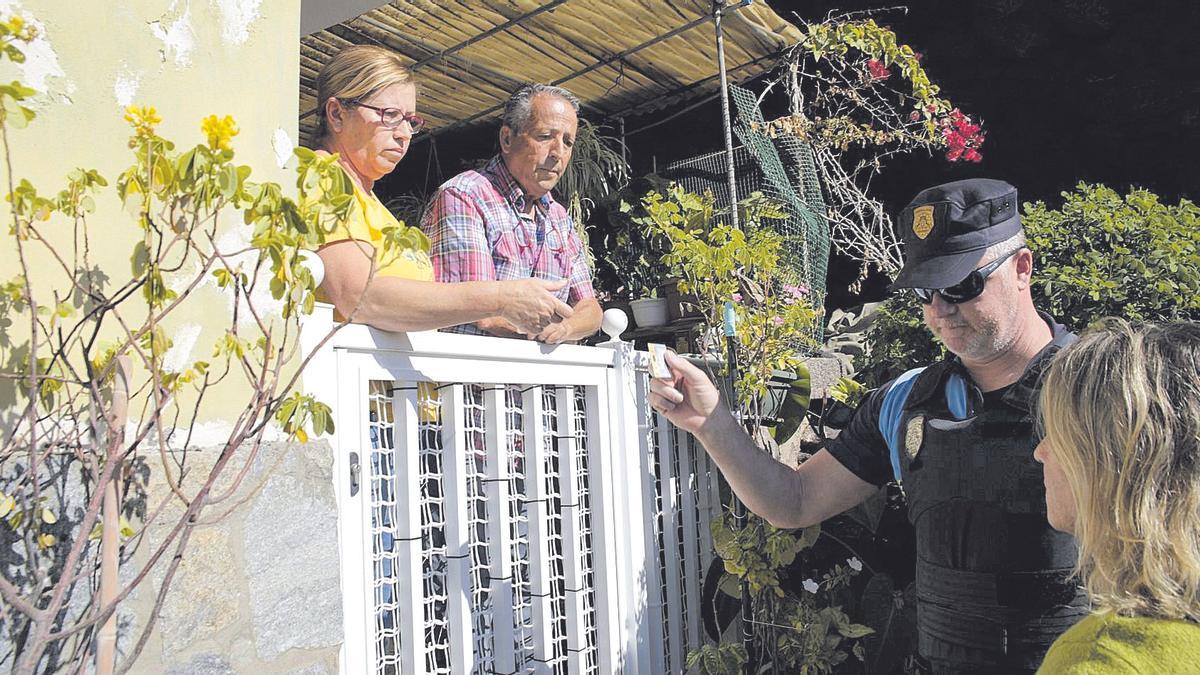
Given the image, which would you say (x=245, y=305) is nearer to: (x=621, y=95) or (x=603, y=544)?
(x=603, y=544)

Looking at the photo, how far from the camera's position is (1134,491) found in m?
1.05

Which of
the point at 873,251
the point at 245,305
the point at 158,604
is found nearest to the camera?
the point at 158,604

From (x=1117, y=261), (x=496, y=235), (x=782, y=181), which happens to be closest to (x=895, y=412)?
(x=496, y=235)

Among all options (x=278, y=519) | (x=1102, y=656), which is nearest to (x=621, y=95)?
(x=278, y=519)

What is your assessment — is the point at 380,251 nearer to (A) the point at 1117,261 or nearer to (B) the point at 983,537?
(B) the point at 983,537

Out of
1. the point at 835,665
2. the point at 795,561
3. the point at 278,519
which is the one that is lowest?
the point at 835,665

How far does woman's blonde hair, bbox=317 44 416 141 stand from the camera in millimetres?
2004

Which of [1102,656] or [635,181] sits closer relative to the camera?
[1102,656]

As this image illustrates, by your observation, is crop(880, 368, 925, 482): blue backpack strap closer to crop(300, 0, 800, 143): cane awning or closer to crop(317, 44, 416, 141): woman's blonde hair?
crop(317, 44, 416, 141): woman's blonde hair

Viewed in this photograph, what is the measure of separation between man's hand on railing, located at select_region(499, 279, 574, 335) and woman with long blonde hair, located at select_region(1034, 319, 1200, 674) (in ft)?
3.40

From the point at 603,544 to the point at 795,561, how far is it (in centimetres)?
79

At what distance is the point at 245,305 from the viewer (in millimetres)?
1426

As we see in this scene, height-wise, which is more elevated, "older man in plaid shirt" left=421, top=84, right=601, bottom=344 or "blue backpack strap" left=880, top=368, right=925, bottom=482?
"older man in plaid shirt" left=421, top=84, right=601, bottom=344

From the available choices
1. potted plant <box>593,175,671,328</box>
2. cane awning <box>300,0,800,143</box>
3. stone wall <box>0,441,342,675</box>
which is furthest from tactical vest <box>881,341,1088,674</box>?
potted plant <box>593,175,671,328</box>
